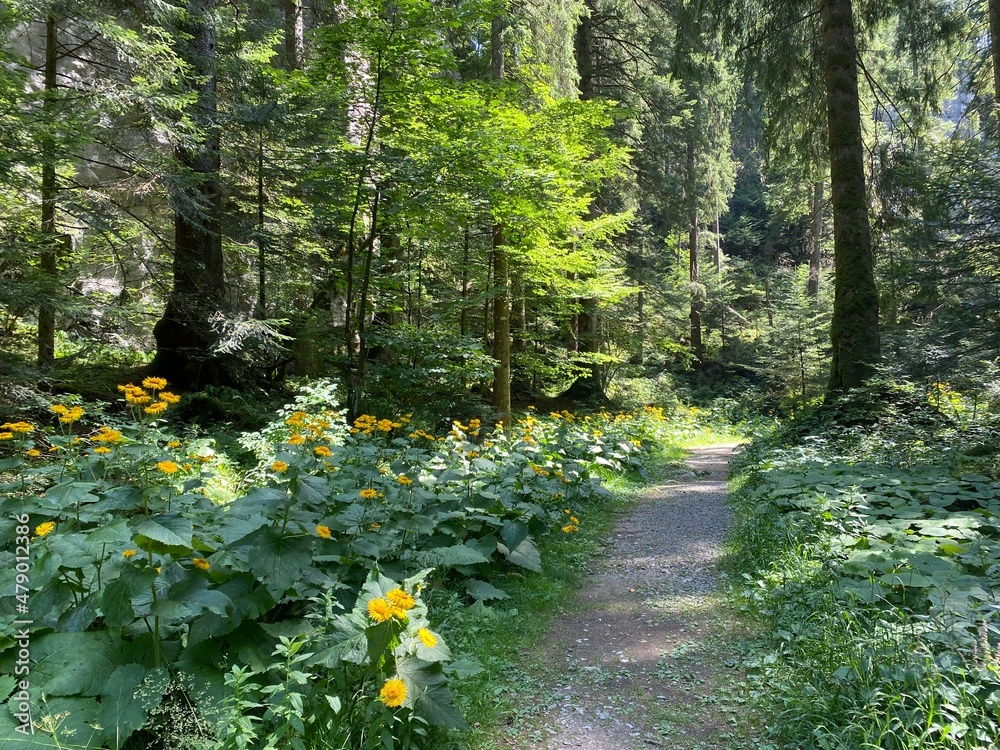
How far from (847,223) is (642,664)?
312 inches

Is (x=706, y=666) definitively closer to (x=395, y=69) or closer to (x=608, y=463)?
(x=608, y=463)

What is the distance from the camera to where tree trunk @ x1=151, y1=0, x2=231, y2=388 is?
7500mm

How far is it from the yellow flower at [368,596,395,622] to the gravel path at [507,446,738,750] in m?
0.95

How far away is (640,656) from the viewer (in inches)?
120

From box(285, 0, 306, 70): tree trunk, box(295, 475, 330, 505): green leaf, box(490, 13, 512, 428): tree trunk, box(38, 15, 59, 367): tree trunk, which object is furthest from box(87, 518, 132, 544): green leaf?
box(285, 0, 306, 70): tree trunk

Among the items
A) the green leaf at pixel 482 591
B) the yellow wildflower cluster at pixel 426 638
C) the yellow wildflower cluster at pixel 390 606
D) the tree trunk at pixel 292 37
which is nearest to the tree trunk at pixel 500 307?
the tree trunk at pixel 292 37

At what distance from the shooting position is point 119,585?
1784mm

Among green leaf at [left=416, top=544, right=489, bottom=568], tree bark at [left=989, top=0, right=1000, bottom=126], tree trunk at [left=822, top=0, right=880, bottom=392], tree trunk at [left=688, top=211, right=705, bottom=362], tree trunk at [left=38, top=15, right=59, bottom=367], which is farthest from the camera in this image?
tree trunk at [left=688, top=211, right=705, bottom=362]

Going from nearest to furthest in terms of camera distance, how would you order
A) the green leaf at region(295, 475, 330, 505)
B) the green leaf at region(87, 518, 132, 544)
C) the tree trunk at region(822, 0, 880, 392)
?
1. the green leaf at region(87, 518, 132, 544)
2. the green leaf at region(295, 475, 330, 505)
3. the tree trunk at region(822, 0, 880, 392)

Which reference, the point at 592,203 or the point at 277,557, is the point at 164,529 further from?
the point at 592,203

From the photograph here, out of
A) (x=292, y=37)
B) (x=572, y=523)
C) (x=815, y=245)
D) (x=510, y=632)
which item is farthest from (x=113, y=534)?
(x=815, y=245)

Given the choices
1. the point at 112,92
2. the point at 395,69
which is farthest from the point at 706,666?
the point at 112,92

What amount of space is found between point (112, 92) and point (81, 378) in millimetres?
3546

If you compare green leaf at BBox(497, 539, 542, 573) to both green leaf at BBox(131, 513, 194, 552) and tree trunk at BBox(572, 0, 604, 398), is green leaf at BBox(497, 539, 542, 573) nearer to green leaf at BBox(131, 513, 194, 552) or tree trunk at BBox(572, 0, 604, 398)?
green leaf at BBox(131, 513, 194, 552)
